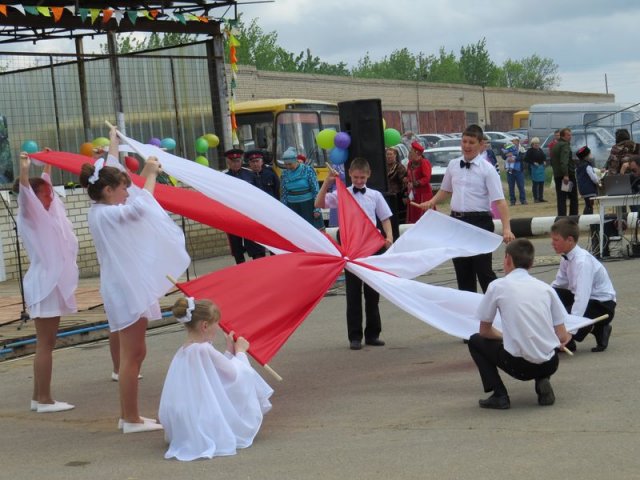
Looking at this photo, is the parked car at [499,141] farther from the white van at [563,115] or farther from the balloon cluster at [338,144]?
the balloon cluster at [338,144]

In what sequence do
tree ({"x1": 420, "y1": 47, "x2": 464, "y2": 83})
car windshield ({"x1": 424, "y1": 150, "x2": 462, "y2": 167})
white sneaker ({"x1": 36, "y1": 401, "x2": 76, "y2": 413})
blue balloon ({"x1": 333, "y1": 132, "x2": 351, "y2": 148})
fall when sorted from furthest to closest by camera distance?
1. tree ({"x1": 420, "y1": 47, "x2": 464, "y2": 83})
2. car windshield ({"x1": 424, "y1": 150, "x2": 462, "y2": 167})
3. blue balloon ({"x1": 333, "y1": 132, "x2": 351, "y2": 148})
4. white sneaker ({"x1": 36, "y1": 401, "x2": 76, "y2": 413})

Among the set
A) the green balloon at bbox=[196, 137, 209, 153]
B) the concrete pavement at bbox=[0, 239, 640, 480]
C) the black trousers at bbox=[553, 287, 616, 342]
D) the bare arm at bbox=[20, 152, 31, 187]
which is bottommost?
the concrete pavement at bbox=[0, 239, 640, 480]

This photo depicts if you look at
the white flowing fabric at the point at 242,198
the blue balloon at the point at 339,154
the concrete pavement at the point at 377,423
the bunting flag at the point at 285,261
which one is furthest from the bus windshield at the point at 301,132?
the white flowing fabric at the point at 242,198

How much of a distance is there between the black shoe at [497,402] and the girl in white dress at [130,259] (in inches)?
84.5

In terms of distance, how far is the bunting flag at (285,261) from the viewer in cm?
807

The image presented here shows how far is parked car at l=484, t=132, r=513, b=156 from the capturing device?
155 feet

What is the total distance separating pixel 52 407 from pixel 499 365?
3.35 m

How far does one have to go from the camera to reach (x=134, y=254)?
7.42 metres

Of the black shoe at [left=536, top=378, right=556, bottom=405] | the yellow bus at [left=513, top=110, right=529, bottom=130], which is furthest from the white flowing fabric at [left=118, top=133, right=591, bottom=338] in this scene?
the yellow bus at [left=513, top=110, right=529, bottom=130]

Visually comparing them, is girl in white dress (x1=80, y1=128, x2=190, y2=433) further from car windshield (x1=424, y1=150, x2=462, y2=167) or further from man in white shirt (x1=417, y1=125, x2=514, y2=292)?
car windshield (x1=424, y1=150, x2=462, y2=167)

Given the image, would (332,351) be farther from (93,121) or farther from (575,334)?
(93,121)

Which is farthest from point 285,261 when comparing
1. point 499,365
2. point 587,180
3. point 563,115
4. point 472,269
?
point 563,115

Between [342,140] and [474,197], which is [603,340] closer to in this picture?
[474,197]

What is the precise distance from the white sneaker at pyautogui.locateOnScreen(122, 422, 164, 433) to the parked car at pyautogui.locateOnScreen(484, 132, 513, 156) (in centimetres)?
3901
